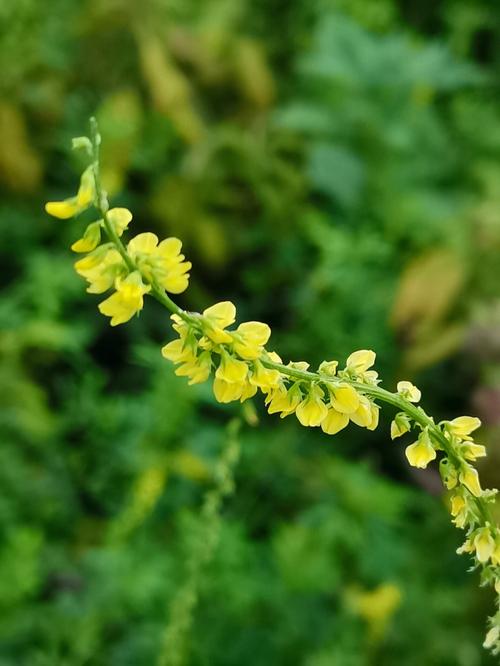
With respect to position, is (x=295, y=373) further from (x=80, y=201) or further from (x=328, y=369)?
(x=80, y=201)

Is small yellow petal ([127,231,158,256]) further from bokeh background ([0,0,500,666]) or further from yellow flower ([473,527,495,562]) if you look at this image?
bokeh background ([0,0,500,666])

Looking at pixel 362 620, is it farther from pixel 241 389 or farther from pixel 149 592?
pixel 241 389

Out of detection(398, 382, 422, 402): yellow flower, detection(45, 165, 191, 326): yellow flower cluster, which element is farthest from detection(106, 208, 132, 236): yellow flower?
detection(398, 382, 422, 402): yellow flower

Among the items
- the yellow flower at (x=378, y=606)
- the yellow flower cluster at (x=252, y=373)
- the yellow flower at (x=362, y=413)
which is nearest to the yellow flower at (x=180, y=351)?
the yellow flower cluster at (x=252, y=373)

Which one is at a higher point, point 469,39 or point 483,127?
point 469,39

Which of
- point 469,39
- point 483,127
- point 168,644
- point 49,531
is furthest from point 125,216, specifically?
point 469,39

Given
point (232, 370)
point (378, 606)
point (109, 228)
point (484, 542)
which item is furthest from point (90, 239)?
point (378, 606)
